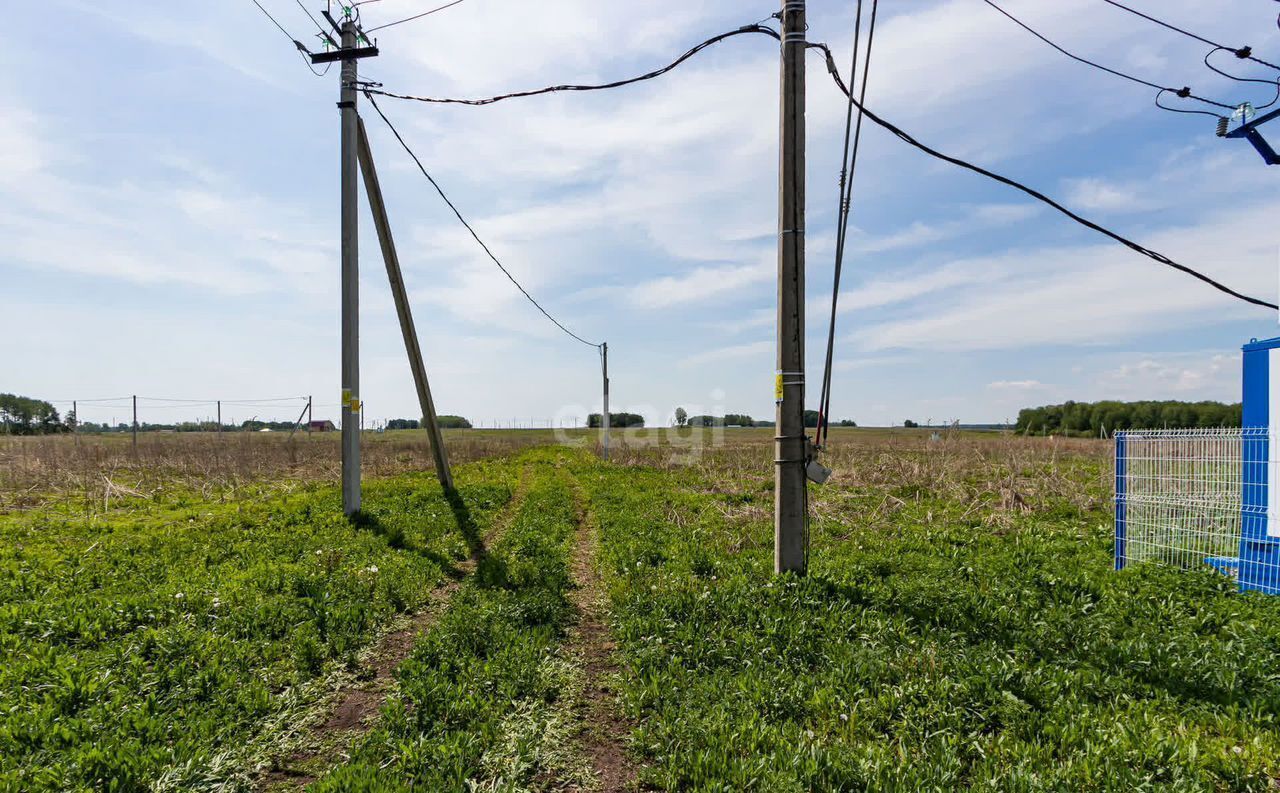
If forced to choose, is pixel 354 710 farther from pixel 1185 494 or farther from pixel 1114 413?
pixel 1114 413

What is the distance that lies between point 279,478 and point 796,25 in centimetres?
1511

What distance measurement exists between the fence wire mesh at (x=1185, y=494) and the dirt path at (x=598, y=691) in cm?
579

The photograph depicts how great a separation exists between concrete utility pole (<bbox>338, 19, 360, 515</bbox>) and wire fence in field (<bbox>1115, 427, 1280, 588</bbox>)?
34.0 ft

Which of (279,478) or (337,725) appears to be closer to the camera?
(337,725)

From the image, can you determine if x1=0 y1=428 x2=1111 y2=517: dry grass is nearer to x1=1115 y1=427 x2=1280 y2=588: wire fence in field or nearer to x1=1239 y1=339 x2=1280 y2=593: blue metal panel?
x1=1115 y1=427 x2=1280 y2=588: wire fence in field

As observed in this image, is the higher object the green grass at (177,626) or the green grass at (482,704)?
the green grass at (177,626)

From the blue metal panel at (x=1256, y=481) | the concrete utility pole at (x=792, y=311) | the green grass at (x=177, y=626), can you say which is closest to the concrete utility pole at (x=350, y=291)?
the green grass at (x=177, y=626)

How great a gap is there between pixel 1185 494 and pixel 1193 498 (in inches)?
4.1

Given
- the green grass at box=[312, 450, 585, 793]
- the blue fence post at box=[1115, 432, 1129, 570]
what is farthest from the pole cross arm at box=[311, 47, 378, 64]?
the blue fence post at box=[1115, 432, 1129, 570]

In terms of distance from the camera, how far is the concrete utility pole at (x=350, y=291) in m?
9.78

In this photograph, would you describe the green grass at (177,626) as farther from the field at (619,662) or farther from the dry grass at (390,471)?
the dry grass at (390,471)

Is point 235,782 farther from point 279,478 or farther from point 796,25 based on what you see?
point 279,478

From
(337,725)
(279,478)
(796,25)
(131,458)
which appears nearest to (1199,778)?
(337,725)

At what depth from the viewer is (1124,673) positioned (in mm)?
3971
